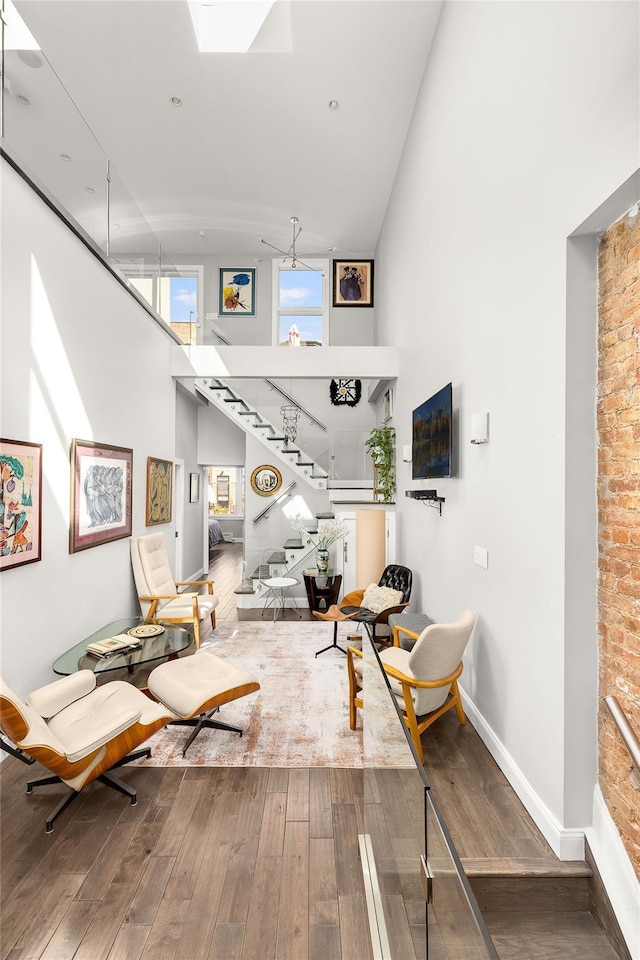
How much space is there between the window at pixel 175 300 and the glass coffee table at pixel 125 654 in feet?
11.9

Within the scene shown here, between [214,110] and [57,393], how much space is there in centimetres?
402

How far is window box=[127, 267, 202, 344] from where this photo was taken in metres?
5.61

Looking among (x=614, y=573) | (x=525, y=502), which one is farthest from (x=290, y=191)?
(x=614, y=573)

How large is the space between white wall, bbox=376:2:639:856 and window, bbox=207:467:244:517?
35.5ft

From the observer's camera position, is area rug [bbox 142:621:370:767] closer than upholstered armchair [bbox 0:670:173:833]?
No

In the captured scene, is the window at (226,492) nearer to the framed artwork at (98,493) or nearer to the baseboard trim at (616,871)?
the framed artwork at (98,493)

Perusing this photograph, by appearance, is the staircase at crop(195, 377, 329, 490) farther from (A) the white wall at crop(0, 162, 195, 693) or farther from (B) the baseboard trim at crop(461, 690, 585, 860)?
Result: (B) the baseboard trim at crop(461, 690, 585, 860)

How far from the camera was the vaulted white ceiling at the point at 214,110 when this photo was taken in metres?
3.94

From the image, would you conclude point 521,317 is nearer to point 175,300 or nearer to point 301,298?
point 175,300

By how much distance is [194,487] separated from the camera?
29.0 ft

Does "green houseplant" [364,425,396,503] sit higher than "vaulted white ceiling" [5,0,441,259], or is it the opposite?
"vaulted white ceiling" [5,0,441,259]

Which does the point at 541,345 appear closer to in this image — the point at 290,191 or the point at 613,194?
the point at 613,194

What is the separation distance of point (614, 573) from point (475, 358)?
1.73 metres

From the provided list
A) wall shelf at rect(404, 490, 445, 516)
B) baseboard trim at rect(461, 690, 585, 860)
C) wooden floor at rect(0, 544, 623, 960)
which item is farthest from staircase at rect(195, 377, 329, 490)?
wooden floor at rect(0, 544, 623, 960)
